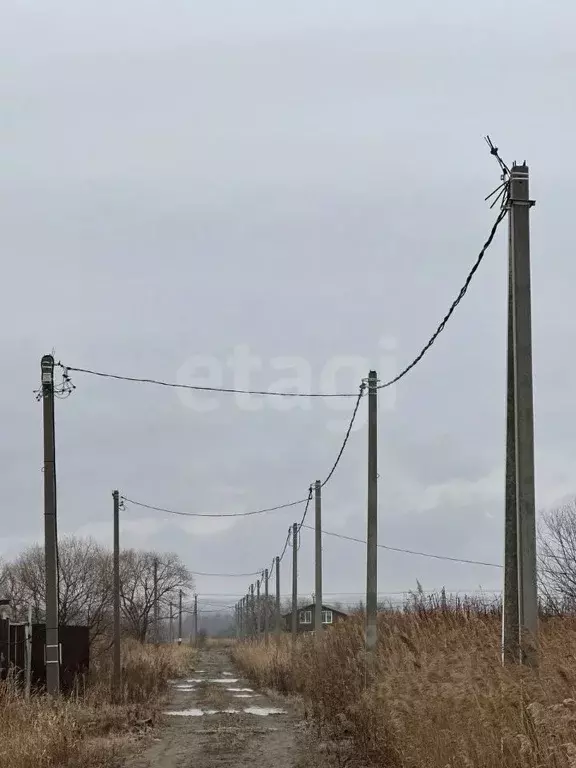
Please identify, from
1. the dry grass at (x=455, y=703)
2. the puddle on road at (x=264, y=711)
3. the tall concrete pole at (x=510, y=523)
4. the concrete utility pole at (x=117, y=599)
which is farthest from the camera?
the concrete utility pole at (x=117, y=599)

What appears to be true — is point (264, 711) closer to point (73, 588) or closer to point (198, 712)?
point (198, 712)

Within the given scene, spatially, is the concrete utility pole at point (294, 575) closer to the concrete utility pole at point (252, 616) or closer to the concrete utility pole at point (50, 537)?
the concrete utility pole at point (50, 537)

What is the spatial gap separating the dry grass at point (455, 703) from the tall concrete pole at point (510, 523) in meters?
0.24

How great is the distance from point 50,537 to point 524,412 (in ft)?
32.8

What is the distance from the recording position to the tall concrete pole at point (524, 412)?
8977mm

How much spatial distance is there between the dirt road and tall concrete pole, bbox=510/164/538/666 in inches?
196

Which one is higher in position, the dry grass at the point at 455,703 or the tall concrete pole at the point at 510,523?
the tall concrete pole at the point at 510,523

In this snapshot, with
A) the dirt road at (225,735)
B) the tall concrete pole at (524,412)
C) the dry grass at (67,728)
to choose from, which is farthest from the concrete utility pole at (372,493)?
the tall concrete pole at (524,412)

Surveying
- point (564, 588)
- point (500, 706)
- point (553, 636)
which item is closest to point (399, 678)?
point (553, 636)

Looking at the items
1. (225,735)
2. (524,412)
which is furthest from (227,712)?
(524,412)

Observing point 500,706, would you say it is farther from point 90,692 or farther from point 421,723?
point 90,692

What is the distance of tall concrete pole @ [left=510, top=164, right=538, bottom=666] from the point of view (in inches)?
353

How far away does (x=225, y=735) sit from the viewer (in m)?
16.8

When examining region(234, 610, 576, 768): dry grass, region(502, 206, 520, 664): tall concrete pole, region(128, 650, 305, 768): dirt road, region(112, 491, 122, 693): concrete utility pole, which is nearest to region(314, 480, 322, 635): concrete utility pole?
A: region(128, 650, 305, 768): dirt road
